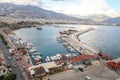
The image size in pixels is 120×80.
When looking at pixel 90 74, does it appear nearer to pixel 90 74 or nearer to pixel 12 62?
pixel 90 74

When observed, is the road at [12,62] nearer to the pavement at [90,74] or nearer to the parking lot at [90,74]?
the pavement at [90,74]

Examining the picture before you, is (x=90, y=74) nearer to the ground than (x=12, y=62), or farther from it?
nearer to the ground

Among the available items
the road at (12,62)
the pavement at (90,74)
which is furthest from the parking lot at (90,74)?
the road at (12,62)

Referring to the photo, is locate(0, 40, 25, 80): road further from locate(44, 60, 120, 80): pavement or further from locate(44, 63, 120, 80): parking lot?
locate(44, 63, 120, 80): parking lot

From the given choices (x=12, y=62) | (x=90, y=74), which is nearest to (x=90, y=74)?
(x=90, y=74)

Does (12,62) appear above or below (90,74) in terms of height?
above

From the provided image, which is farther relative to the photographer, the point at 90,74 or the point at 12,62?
the point at 12,62

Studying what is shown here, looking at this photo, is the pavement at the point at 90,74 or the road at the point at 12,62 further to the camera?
the pavement at the point at 90,74

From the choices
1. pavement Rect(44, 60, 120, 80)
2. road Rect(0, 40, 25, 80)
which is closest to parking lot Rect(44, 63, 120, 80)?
pavement Rect(44, 60, 120, 80)
